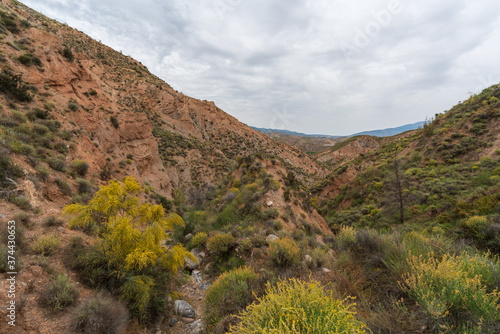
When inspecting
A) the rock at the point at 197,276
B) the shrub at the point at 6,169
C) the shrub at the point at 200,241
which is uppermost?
the shrub at the point at 6,169

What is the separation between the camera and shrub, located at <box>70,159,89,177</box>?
950 centimetres

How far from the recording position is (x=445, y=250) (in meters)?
4.29

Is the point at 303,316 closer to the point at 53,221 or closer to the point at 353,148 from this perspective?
the point at 53,221

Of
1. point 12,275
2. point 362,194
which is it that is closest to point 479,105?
point 362,194

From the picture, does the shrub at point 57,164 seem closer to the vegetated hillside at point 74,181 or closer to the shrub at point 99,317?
the vegetated hillside at point 74,181

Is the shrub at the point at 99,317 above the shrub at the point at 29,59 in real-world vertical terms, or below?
below

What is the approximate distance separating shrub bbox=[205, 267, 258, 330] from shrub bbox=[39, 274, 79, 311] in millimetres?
2906

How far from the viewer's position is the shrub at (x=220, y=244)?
26.9ft

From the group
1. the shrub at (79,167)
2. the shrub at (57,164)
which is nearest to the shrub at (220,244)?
the shrub at (57,164)

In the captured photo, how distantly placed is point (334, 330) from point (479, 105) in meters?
26.5

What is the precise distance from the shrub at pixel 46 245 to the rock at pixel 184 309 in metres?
3.58

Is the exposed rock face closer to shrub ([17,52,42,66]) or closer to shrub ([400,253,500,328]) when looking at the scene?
shrub ([400,253,500,328])

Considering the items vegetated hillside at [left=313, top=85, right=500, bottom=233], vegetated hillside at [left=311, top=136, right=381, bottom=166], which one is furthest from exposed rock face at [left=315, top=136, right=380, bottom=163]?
vegetated hillside at [left=313, top=85, right=500, bottom=233]

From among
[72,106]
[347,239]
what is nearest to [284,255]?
[347,239]
